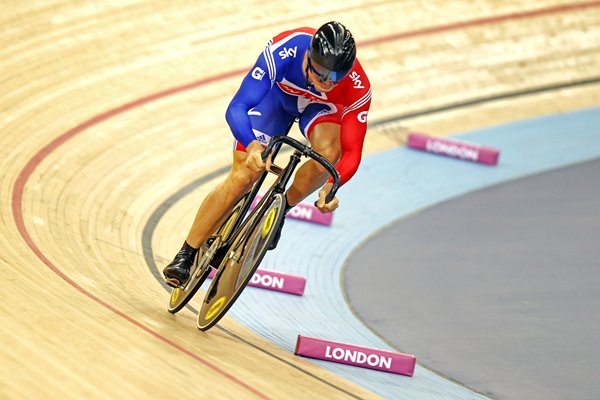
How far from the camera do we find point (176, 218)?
6.23m

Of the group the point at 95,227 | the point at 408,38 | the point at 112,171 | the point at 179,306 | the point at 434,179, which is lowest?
the point at 179,306

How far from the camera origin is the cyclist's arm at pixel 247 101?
414 cm

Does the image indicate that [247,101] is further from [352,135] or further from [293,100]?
[352,135]

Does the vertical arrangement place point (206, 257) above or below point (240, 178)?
below

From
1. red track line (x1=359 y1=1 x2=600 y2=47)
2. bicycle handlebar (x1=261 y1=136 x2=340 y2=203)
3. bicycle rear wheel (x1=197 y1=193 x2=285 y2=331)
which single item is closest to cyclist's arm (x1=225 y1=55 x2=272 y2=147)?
bicycle handlebar (x1=261 y1=136 x2=340 y2=203)

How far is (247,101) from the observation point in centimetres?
423

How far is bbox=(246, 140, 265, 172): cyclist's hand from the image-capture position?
13.2ft

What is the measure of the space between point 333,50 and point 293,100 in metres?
0.61

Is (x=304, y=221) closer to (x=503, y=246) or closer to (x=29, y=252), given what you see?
(x=503, y=246)

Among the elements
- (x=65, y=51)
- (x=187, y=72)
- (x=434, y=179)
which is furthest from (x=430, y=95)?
(x=65, y=51)

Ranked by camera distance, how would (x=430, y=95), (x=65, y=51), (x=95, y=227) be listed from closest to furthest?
(x=95, y=227) → (x=65, y=51) → (x=430, y=95)

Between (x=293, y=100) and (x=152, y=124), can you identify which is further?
(x=152, y=124)

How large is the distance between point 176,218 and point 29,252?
1591 millimetres

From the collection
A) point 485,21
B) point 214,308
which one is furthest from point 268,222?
point 485,21
